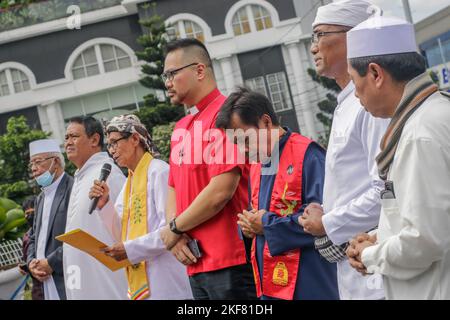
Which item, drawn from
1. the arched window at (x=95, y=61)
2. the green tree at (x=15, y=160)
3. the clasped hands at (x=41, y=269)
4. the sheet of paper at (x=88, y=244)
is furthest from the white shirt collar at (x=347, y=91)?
the green tree at (x=15, y=160)

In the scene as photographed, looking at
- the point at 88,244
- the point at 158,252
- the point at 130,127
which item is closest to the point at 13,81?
the point at 130,127

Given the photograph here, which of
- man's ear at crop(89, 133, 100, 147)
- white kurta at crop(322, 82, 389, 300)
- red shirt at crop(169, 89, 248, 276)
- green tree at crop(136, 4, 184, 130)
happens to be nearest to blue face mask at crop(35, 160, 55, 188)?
man's ear at crop(89, 133, 100, 147)

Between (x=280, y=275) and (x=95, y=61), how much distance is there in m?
3.99

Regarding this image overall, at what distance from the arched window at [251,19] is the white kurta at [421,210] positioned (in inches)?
116

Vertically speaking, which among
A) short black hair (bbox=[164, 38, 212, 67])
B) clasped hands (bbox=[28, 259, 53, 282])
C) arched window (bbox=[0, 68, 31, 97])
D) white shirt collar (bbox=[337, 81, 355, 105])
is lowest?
clasped hands (bbox=[28, 259, 53, 282])

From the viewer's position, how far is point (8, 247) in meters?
6.11

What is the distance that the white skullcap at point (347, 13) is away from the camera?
2289 millimetres

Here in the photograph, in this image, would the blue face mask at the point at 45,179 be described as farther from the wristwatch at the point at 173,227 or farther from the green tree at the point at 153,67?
the green tree at the point at 153,67

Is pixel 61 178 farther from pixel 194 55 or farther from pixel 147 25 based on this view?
pixel 147 25

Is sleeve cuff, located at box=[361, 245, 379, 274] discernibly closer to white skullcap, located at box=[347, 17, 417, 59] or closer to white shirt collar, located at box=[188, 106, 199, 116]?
white skullcap, located at box=[347, 17, 417, 59]

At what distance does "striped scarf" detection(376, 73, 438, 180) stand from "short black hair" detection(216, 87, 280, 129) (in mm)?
901

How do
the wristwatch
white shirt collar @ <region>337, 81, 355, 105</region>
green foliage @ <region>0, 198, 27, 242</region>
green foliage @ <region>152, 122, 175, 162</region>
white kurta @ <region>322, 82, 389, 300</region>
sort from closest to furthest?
white kurta @ <region>322, 82, 389, 300</region>, white shirt collar @ <region>337, 81, 355, 105</region>, the wristwatch, green foliage @ <region>152, 122, 175, 162</region>, green foliage @ <region>0, 198, 27, 242</region>

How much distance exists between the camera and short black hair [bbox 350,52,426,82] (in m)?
1.79
